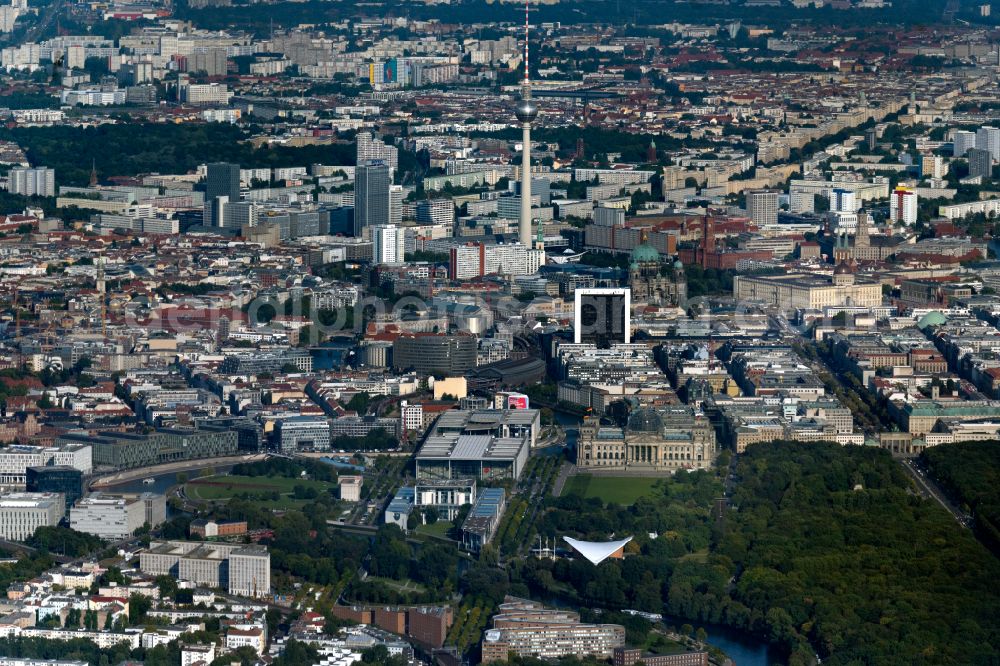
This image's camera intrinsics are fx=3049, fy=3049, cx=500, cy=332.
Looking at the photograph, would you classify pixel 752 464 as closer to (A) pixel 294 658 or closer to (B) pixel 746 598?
(B) pixel 746 598

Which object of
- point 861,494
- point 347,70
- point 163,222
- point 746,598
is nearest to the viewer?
point 746,598

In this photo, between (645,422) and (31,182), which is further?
(31,182)

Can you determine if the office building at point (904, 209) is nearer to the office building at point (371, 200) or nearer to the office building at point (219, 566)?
the office building at point (371, 200)

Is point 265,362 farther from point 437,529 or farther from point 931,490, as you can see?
point 931,490

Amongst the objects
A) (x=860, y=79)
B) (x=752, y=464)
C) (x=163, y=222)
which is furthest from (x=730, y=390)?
(x=860, y=79)

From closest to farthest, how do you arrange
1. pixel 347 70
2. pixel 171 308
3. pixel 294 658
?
pixel 294 658, pixel 171 308, pixel 347 70

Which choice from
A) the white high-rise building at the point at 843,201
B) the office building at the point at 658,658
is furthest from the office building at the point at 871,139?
the office building at the point at 658,658

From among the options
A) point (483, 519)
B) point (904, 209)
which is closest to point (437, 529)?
point (483, 519)
